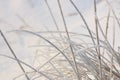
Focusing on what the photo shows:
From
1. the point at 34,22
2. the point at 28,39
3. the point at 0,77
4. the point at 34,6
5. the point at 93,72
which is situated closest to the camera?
the point at 93,72

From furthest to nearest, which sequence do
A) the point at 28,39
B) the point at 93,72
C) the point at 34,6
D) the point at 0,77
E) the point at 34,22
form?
the point at 34,6 < the point at 34,22 < the point at 28,39 < the point at 0,77 < the point at 93,72

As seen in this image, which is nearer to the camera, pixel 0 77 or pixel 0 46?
pixel 0 77

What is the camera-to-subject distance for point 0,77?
1946 mm

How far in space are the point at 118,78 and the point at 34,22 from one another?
1409 mm

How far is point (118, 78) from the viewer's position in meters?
1.08

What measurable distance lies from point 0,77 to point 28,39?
40cm

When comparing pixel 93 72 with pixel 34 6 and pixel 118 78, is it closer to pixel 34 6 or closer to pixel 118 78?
pixel 118 78

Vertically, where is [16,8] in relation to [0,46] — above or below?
above

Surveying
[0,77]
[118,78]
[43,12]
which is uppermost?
[43,12]

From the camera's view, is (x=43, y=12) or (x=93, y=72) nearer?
(x=93, y=72)

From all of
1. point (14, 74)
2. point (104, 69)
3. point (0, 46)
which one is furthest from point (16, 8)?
Answer: point (104, 69)

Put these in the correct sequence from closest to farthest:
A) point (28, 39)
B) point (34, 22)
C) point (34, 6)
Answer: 1. point (28, 39)
2. point (34, 22)
3. point (34, 6)

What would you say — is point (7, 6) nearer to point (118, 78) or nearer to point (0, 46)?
point (0, 46)

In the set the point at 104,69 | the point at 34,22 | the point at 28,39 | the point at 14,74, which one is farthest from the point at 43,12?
the point at 104,69
